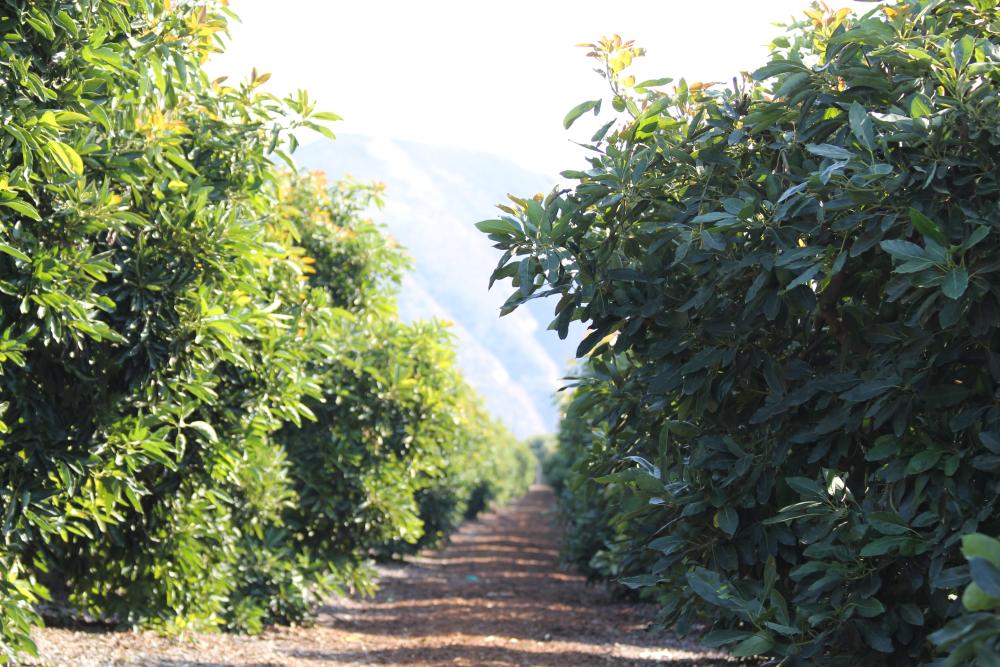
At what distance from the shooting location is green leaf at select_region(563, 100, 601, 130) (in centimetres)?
358

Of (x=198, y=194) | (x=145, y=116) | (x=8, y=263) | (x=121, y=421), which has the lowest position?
(x=121, y=421)

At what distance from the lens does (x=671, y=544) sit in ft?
10.2

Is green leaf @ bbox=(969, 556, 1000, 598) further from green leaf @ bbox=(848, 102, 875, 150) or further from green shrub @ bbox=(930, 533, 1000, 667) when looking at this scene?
green leaf @ bbox=(848, 102, 875, 150)

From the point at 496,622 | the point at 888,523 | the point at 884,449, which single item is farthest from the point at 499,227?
the point at 496,622

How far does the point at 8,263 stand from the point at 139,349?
741 mm

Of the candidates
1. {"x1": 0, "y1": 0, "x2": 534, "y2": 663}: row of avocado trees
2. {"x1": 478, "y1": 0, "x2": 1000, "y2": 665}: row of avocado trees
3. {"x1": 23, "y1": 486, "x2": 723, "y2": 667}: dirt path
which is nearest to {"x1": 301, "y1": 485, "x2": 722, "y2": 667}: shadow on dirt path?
{"x1": 23, "y1": 486, "x2": 723, "y2": 667}: dirt path

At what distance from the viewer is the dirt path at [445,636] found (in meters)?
6.57

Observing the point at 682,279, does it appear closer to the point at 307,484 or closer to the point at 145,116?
the point at 145,116

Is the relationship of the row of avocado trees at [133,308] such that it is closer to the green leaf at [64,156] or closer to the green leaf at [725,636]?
the green leaf at [64,156]

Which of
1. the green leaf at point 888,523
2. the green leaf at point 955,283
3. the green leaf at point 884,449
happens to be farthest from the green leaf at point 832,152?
the green leaf at point 888,523

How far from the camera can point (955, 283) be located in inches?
92.4

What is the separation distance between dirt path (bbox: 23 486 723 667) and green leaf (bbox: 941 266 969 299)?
515 centimetres

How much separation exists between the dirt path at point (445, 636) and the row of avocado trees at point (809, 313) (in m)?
4.05

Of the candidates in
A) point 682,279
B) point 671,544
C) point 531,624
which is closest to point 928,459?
point 671,544
